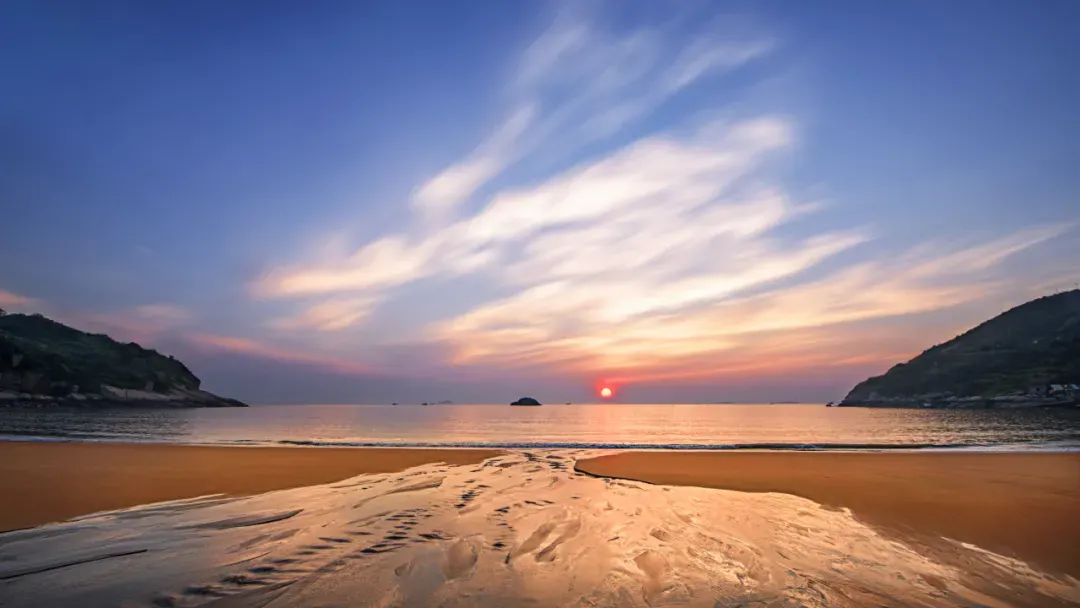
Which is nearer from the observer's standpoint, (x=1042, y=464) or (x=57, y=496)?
(x=57, y=496)

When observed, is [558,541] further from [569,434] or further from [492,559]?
[569,434]

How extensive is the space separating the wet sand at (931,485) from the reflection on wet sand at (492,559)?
129cm

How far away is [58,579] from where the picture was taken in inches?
278

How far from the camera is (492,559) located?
838 centimetres

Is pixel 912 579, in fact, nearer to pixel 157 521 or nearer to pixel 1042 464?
pixel 157 521

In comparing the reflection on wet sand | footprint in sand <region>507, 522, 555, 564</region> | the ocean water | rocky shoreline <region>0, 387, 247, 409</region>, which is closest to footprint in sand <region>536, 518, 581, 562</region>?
the reflection on wet sand

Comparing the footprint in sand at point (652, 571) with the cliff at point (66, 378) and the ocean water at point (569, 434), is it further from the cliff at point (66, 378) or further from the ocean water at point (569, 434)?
the cliff at point (66, 378)

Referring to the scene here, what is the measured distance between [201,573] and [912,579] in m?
10.8

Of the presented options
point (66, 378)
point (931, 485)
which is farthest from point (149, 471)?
point (66, 378)

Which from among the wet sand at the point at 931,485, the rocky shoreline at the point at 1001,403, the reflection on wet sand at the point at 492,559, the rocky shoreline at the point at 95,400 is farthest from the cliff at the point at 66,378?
the rocky shoreline at the point at 1001,403

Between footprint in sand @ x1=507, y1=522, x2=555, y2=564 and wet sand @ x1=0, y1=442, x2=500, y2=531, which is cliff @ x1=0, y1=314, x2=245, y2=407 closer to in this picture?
wet sand @ x1=0, y1=442, x2=500, y2=531

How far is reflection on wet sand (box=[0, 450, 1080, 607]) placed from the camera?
6.67 metres

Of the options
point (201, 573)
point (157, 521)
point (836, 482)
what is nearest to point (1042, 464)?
point (836, 482)

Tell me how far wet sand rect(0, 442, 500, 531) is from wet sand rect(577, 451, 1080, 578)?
10.9 metres
